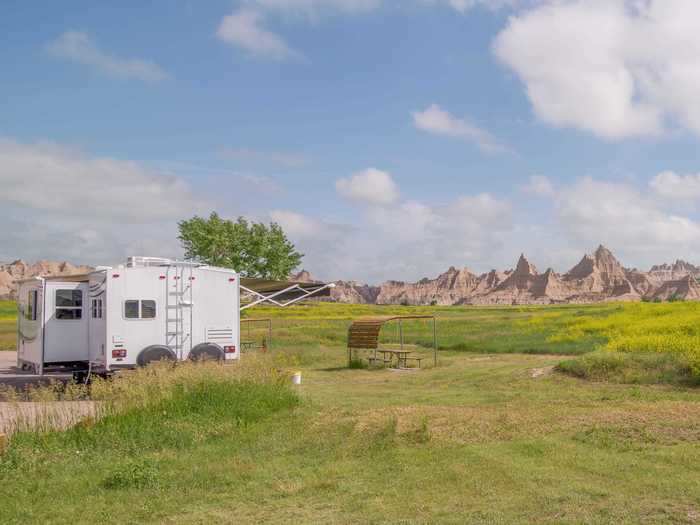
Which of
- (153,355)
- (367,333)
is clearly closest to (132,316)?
(153,355)

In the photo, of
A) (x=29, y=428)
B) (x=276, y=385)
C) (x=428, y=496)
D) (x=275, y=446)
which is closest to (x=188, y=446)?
(x=275, y=446)

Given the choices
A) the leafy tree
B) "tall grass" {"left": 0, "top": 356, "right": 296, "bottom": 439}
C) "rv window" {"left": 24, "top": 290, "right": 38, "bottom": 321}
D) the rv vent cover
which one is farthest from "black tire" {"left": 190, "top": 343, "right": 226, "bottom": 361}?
the leafy tree

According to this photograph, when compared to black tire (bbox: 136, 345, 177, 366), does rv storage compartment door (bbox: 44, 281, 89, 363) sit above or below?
above

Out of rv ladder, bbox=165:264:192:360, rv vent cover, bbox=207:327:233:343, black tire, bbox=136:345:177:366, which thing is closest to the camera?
black tire, bbox=136:345:177:366

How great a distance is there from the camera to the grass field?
7.38 metres

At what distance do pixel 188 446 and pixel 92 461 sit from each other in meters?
1.38

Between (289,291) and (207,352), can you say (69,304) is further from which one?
(289,291)

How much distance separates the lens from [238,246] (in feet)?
226

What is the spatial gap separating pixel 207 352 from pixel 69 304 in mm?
3735

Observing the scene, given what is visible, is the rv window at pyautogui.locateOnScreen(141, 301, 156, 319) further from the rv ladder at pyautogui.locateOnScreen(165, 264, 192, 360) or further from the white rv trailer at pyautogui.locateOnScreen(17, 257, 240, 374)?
the rv ladder at pyautogui.locateOnScreen(165, 264, 192, 360)

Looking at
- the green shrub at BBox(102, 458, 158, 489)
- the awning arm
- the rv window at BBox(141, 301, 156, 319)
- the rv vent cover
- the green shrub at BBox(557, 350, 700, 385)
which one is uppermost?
the awning arm

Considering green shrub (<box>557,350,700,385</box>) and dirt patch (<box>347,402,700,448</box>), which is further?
green shrub (<box>557,350,700,385</box>)

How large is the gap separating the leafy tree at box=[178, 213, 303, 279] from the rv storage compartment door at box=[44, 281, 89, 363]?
48.5m

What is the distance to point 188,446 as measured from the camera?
1070 cm
